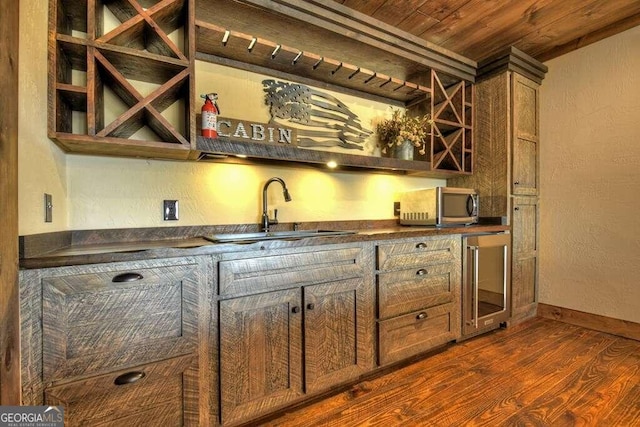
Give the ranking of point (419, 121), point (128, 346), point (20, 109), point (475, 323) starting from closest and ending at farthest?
1. point (20, 109)
2. point (128, 346)
3. point (475, 323)
4. point (419, 121)

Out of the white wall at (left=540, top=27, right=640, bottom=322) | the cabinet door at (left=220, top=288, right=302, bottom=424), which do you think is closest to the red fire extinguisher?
the cabinet door at (left=220, top=288, right=302, bottom=424)

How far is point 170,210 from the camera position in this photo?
1.77 meters

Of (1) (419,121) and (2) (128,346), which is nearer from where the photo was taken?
(2) (128,346)

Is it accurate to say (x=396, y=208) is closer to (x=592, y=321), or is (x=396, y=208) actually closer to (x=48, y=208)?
(x=592, y=321)

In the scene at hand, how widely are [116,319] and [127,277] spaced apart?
160 millimetres

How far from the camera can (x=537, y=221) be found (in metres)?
2.88

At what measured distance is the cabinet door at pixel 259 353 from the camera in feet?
4.50

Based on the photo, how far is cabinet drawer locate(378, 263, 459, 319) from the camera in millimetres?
1876

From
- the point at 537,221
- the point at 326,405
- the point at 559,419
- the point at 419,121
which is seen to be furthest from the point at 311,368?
the point at 537,221

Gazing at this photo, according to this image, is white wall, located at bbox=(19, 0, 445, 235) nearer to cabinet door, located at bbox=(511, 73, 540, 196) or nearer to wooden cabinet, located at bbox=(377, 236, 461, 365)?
wooden cabinet, located at bbox=(377, 236, 461, 365)

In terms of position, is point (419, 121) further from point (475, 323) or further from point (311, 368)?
point (311, 368)

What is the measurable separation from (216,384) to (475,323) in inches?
76.3

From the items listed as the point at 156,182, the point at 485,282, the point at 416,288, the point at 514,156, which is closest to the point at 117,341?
the point at 156,182

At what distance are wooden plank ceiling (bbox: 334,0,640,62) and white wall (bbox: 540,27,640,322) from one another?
19cm
